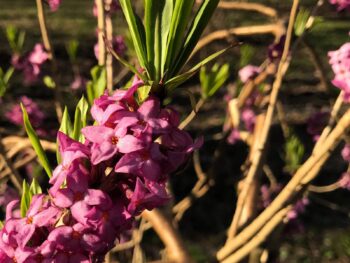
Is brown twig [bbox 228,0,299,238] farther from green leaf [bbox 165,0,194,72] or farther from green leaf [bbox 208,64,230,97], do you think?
green leaf [bbox 165,0,194,72]

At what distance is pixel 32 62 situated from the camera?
9.84 feet

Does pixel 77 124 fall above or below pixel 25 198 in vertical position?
above

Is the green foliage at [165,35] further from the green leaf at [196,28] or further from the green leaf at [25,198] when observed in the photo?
the green leaf at [25,198]

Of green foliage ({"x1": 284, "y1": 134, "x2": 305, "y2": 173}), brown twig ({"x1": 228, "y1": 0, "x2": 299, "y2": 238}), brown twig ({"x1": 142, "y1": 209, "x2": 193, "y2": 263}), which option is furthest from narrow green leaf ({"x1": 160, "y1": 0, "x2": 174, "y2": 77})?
green foliage ({"x1": 284, "y1": 134, "x2": 305, "y2": 173})

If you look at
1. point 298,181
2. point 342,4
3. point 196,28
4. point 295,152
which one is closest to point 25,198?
point 196,28

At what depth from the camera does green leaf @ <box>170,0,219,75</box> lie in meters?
0.96

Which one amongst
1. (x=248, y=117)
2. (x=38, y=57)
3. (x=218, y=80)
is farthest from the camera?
(x=248, y=117)

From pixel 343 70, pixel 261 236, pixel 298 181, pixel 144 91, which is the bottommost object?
pixel 261 236

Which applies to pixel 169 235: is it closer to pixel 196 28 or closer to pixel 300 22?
pixel 300 22

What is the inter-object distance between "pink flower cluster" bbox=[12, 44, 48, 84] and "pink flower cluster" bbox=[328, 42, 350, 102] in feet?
5.06

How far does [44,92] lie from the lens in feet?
27.7

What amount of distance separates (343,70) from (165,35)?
0.95 metres

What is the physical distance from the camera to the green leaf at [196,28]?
3.15ft

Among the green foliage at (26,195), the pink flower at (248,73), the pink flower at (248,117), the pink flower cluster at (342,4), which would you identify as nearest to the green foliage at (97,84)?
the green foliage at (26,195)
